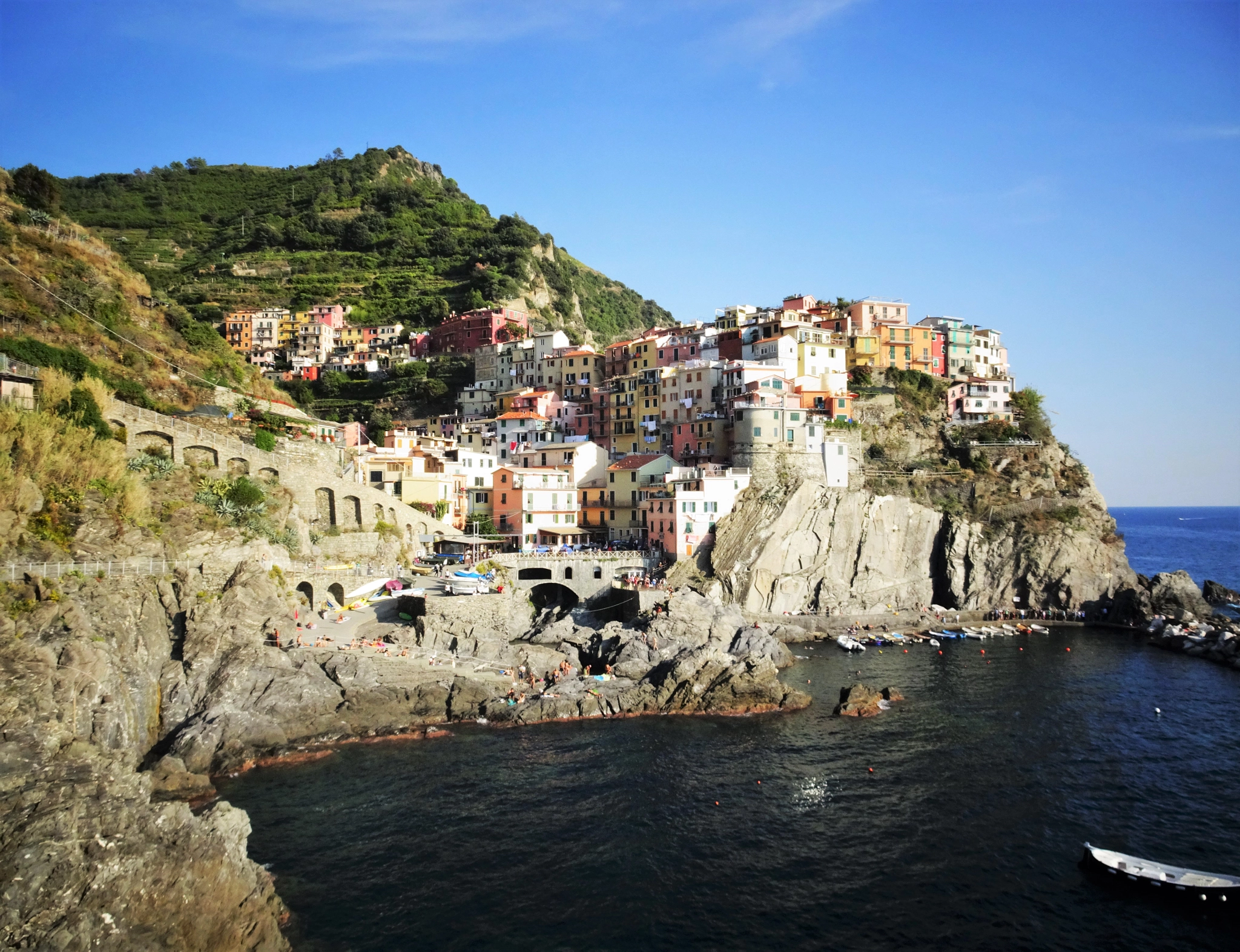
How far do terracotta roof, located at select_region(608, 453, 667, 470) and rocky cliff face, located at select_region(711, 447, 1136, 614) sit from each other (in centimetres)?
813

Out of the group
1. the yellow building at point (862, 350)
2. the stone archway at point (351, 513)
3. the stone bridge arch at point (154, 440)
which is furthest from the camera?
the yellow building at point (862, 350)

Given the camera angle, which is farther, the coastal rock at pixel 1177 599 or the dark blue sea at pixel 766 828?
the coastal rock at pixel 1177 599

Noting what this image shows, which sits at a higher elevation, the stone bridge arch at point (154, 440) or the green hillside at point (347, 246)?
the green hillside at point (347, 246)

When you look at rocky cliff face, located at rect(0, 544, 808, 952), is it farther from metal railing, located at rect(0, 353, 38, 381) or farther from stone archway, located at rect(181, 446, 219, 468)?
metal railing, located at rect(0, 353, 38, 381)

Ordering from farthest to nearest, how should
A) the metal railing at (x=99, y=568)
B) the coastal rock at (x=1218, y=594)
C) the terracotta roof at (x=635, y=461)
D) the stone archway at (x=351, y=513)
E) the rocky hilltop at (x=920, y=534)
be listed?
the coastal rock at (x=1218, y=594), the terracotta roof at (x=635, y=461), the rocky hilltop at (x=920, y=534), the stone archway at (x=351, y=513), the metal railing at (x=99, y=568)

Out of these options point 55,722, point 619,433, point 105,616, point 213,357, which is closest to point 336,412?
point 213,357

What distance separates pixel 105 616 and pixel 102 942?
52.0 feet

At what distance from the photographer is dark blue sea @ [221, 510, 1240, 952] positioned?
2266 centimetres

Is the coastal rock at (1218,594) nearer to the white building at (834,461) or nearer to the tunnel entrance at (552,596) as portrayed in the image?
the white building at (834,461)

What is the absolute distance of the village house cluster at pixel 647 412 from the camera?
60062mm

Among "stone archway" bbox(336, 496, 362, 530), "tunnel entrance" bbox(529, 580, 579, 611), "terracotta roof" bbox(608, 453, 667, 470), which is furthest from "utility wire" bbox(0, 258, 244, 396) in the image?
"terracotta roof" bbox(608, 453, 667, 470)

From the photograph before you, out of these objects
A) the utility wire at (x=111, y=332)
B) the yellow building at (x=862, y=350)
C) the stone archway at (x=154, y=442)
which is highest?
the yellow building at (x=862, y=350)

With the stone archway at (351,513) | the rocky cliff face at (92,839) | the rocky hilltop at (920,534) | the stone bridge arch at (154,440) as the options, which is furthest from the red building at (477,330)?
the rocky cliff face at (92,839)

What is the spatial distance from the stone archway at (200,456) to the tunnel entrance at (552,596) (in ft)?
63.7
